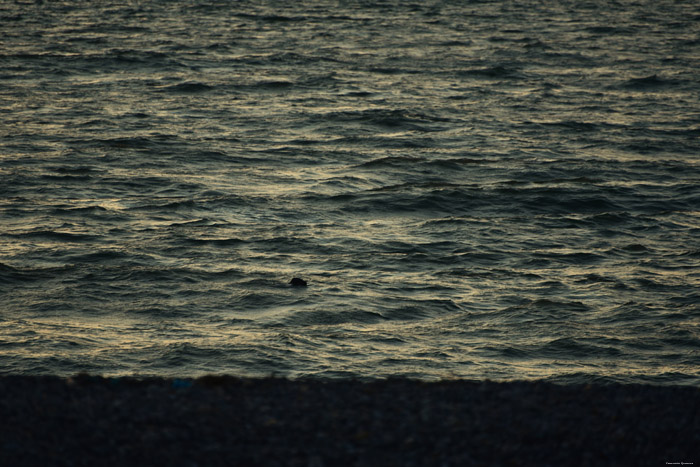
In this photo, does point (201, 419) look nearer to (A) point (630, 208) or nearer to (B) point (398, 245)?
(B) point (398, 245)

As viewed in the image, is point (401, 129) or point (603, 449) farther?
point (401, 129)

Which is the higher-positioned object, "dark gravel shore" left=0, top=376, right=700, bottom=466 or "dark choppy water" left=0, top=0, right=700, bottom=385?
"dark gravel shore" left=0, top=376, right=700, bottom=466

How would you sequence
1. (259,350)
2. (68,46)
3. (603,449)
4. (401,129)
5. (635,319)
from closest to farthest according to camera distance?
(603,449) < (259,350) < (635,319) < (401,129) < (68,46)

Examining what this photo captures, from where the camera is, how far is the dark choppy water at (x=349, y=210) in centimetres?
1175

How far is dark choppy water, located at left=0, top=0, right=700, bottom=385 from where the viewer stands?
1175cm

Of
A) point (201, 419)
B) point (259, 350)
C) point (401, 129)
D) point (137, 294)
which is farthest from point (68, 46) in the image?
point (201, 419)

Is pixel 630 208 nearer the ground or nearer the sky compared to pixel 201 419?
nearer the ground

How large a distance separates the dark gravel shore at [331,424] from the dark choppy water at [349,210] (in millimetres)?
3833

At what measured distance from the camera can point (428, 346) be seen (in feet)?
38.4

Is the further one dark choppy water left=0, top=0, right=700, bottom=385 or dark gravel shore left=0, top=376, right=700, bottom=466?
dark choppy water left=0, top=0, right=700, bottom=385

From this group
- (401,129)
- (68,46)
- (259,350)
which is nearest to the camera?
(259,350)

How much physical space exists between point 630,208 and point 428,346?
285 inches

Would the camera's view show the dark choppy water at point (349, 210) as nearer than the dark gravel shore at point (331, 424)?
No

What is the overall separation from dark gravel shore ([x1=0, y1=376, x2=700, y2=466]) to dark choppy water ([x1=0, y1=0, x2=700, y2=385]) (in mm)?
3833
